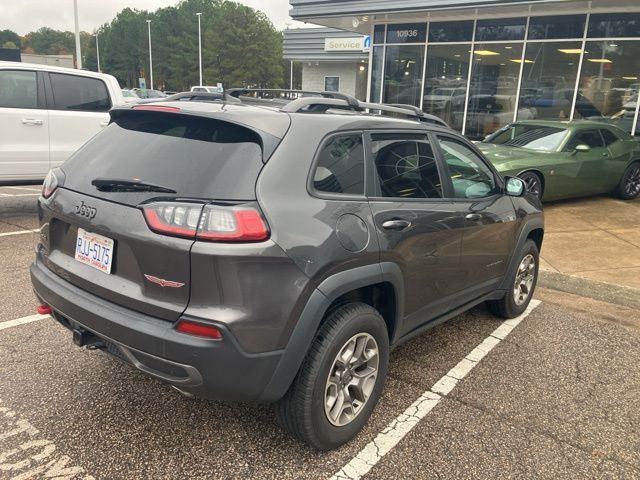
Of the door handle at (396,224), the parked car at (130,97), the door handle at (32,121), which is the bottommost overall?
the door handle at (396,224)

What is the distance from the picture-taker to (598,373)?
141 inches

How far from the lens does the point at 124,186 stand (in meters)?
2.42

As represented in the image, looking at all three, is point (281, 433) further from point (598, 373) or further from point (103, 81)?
point (103, 81)

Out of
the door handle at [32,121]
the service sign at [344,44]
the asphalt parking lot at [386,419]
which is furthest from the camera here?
the service sign at [344,44]

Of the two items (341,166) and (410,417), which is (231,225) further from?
(410,417)

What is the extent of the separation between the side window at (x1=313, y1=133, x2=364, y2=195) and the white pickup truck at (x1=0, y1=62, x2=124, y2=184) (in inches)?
225

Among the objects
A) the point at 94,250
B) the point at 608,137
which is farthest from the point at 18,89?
the point at 608,137

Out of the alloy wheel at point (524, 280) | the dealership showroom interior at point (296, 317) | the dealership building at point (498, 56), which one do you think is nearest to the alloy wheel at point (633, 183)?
the dealership building at point (498, 56)

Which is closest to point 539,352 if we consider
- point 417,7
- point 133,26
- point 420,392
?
point 420,392

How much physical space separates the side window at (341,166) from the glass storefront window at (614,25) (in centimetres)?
1204

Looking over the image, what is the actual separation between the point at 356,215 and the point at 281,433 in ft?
3.95

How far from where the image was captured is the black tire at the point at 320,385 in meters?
2.39

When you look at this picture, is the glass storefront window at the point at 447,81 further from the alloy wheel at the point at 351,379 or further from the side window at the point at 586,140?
the alloy wheel at the point at 351,379

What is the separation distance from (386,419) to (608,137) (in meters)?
8.78
